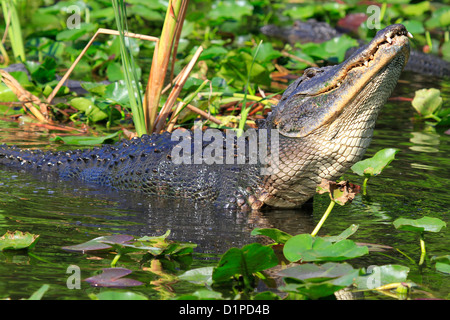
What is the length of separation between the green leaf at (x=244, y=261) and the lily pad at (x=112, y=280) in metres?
0.41

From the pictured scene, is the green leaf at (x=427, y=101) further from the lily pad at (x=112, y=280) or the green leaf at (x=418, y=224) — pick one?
the lily pad at (x=112, y=280)

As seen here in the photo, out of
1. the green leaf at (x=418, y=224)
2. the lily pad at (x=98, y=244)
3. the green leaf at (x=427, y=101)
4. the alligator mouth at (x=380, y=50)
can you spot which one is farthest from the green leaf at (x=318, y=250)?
the green leaf at (x=427, y=101)

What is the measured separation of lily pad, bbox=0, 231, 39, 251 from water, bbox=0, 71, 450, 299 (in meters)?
0.05

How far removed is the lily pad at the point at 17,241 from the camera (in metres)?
3.38

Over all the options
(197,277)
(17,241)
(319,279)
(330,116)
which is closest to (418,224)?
(319,279)

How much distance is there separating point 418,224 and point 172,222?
1.61 metres

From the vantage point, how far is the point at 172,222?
13.7 ft

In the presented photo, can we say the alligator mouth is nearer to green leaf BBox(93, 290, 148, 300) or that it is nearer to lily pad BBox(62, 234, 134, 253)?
lily pad BBox(62, 234, 134, 253)

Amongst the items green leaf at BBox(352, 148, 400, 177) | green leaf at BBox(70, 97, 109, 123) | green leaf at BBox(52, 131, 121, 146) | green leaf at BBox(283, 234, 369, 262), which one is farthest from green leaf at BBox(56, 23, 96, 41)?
green leaf at BBox(283, 234, 369, 262)

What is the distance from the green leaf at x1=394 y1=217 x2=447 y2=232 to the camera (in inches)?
A: 132

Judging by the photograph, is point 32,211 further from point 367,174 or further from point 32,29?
point 32,29

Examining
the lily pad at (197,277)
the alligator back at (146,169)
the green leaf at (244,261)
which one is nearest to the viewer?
the green leaf at (244,261)

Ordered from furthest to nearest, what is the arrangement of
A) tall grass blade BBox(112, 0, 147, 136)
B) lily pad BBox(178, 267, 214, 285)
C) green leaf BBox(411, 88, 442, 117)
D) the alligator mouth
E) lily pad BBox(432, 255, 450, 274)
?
green leaf BBox(411, 88, 442, 117), tall grass blade BBox(112, 0, 147, 136), the alligator mouth, lily pad BBox(432, 255, 450, 274), lily pad BBox(178, 267, 214, 285)
